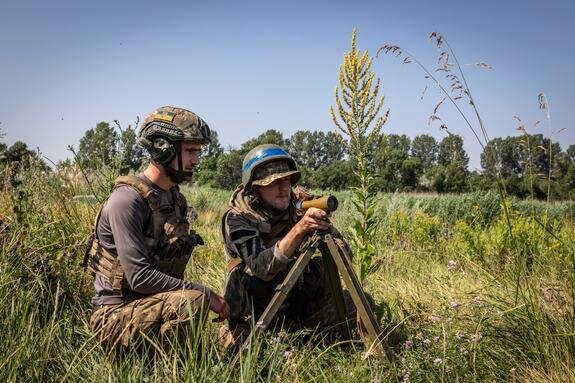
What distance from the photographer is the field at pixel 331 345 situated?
2.46 m

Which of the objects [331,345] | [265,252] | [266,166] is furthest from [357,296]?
[266,166]

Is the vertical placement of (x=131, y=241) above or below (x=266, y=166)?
below

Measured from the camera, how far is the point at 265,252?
10.3 feet

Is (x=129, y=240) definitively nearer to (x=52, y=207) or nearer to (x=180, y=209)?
(x=180, y=209)

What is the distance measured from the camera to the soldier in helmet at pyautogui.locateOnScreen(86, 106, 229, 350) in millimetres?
2830

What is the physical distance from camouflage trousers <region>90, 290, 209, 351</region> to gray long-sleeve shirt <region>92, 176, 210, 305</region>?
0.24 feet

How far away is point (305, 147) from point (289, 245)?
101m

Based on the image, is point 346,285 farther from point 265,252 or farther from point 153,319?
point 153,319

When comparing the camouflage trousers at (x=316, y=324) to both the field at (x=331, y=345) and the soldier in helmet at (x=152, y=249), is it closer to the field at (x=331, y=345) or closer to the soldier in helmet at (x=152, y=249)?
the field at (x=331, y=345)

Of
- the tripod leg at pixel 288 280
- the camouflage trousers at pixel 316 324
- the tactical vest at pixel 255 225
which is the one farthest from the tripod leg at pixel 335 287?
the tactical vest at pixel 255 225

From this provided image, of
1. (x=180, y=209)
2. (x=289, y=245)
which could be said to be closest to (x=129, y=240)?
(x=180, y=209)

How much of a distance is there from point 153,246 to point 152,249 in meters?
0.03

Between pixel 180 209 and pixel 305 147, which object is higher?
pixel 305 147

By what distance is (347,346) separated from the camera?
343cm
